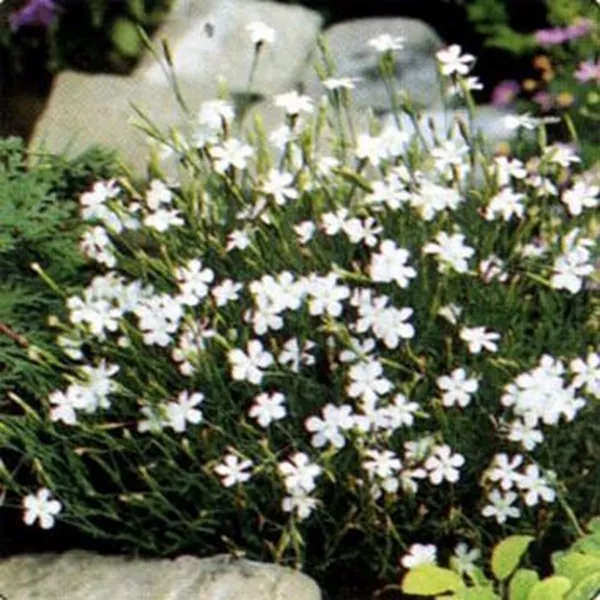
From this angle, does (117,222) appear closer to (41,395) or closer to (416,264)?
(41,395)

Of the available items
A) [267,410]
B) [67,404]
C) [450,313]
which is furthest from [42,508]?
[450,313]

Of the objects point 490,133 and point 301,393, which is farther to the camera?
point 490,133

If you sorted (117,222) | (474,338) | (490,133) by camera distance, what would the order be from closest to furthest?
(474,338) < (117,222) < (490,133)

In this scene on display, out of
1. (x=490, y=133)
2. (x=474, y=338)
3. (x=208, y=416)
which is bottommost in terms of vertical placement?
(x=490, y=133)

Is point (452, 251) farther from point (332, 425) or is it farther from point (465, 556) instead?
point (465, 556)

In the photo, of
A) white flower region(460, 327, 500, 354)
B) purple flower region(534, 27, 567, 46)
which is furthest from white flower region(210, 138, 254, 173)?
purple flower region(534, 27, 567, 46)

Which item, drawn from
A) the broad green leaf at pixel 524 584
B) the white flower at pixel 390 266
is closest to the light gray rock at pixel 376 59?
the white flower at pixel 390 266

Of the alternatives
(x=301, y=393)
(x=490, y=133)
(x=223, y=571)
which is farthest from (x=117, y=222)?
(x=490, y=133)
